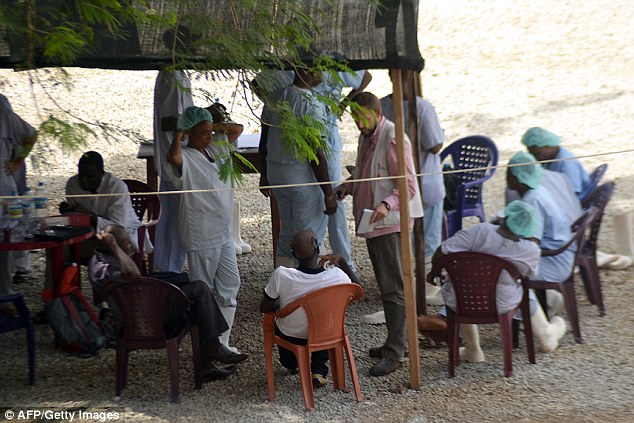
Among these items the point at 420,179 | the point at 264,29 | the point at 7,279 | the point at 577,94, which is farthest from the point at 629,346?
the point at 577,94

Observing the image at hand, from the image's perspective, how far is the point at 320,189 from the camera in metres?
6.68

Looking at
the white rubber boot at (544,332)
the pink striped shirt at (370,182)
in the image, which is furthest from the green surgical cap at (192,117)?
the white rubber boot at (544,332)

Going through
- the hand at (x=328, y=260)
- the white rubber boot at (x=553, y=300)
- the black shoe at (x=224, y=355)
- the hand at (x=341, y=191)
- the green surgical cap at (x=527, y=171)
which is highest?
the green surgical cap at (x=527, y=171)

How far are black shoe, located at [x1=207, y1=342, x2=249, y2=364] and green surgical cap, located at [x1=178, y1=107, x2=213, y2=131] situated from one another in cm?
138

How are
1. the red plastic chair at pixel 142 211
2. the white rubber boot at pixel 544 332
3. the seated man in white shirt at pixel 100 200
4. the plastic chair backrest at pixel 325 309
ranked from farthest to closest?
1. the red plastic chair at pixel 142 211
2. the seated man in white shirt at pixel 100 200
3. the white rubber boot at pixel 544 332
4. the plastic chair backrest at pixel 325 309

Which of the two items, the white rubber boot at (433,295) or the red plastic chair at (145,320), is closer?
the red plastic chair at (145,320)

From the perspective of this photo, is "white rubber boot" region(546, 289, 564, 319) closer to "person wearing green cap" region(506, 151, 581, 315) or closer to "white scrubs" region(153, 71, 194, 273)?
"person wearing green cap" region(506, 151, 581, 315)

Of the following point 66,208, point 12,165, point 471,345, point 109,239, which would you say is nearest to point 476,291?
point 471,345

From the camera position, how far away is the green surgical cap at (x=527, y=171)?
246 inches

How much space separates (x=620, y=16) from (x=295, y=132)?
11913 mm

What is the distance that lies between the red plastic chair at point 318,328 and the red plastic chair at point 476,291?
0.68m

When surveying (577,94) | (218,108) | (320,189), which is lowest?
(320,189)

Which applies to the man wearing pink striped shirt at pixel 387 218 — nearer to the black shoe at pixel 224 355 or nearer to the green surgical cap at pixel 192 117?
the black shoe at pixel 224 355

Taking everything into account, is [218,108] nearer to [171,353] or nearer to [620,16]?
[171,353]
